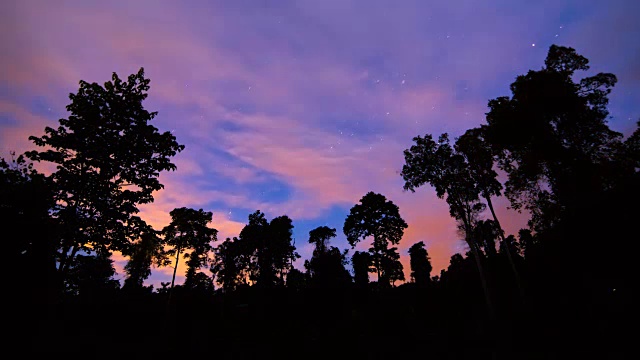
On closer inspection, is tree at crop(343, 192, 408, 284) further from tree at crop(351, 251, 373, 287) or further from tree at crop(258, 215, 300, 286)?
tree at crop(258, 215, 300, 286)

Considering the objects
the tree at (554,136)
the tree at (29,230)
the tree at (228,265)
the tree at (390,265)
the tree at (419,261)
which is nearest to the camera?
the tree at (29,230)

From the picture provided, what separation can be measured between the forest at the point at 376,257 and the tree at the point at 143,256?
14cm

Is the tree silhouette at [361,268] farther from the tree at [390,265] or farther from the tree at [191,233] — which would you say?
the tree at [191,233]

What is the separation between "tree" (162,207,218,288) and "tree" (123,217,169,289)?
1601 mm

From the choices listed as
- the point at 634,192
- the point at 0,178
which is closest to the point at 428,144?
the point at 634,192

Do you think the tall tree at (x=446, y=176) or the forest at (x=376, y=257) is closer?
the forest at (x=376, y=257)

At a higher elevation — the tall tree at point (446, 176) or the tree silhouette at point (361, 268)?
the tall tree at point (446, 176)

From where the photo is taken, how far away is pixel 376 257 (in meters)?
38.9

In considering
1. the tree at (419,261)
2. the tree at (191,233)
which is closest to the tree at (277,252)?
the tree at (191,233)

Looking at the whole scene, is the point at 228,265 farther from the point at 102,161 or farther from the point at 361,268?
the point at 102,161

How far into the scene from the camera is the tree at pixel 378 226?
127 feet

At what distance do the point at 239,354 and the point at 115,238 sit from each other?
1047 centimetres

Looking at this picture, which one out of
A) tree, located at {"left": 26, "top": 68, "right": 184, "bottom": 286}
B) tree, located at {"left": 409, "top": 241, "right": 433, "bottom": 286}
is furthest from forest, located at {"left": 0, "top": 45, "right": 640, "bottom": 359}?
tree, located at {"left": 409, "top": 241, "right": 433, "bottom": 286}

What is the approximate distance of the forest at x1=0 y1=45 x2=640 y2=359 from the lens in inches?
515
